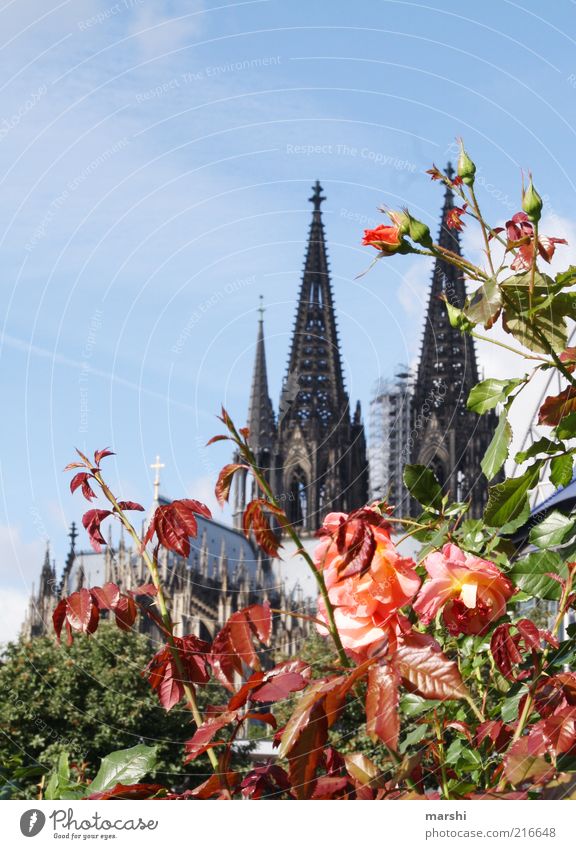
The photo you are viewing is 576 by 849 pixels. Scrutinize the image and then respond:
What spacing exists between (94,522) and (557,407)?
78 cm

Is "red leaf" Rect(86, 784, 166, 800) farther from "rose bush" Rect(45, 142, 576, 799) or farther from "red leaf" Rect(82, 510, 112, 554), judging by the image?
"red leaf" Rect(82, 510, 112, 554)

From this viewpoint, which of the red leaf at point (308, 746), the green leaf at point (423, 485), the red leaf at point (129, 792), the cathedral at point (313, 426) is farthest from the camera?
the cathedral at point (313, 426)

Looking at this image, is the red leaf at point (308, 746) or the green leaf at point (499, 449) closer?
the red leaf at point (308, 746)

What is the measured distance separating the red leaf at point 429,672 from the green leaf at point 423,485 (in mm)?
683

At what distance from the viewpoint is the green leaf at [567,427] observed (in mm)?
1506

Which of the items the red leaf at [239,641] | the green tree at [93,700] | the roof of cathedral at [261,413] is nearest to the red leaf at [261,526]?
the red leaf at [239,641]

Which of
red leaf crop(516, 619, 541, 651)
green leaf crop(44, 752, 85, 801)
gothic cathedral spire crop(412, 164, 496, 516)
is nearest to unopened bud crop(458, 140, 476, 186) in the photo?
red leaf crop(516, 619, 541, 651)

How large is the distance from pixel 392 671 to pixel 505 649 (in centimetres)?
48

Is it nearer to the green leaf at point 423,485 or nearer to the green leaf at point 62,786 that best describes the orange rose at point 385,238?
the green leaf at point 423,485

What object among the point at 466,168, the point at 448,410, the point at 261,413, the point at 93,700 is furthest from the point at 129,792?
the point at 261,413

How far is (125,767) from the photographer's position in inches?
58.4
